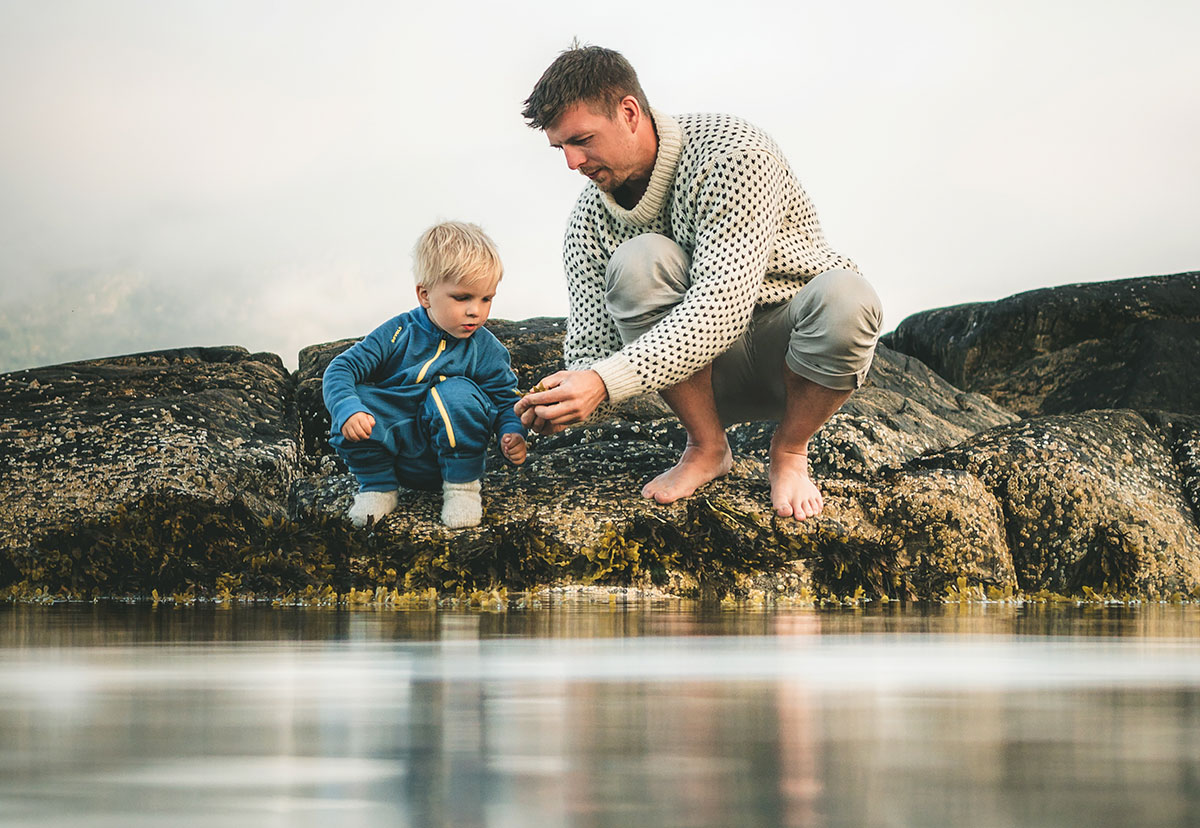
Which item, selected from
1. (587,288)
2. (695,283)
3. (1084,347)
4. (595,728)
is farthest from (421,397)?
(1084,347)

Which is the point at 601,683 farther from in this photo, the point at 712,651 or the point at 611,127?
the point at 611,127

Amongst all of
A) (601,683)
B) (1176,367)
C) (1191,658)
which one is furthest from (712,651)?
(1176,367)

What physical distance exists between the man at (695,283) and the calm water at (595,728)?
44.1 inches

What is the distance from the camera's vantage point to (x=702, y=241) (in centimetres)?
340

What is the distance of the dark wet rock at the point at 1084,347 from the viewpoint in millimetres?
6898

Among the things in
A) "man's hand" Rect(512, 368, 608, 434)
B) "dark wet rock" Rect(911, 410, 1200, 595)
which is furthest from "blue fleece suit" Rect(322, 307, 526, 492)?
"dark wet rock" Rect(911, 410, 1200, 595)

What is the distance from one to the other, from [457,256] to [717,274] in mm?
780

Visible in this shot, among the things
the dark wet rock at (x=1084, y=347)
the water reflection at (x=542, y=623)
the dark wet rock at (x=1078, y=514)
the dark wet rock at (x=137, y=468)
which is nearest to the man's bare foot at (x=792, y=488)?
the water reflection at (x=542, y=623)

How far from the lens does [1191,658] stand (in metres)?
2.00

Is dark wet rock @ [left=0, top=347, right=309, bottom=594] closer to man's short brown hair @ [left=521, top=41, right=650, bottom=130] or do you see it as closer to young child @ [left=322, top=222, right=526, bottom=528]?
young child @ [left=322, top=222, right=526, bottom=528]

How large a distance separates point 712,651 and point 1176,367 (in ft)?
19.0

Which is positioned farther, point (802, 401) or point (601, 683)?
point (802, 401)

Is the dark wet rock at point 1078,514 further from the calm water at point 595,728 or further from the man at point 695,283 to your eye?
the calm water at point 595,728

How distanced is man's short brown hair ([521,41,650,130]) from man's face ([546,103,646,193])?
20mm
